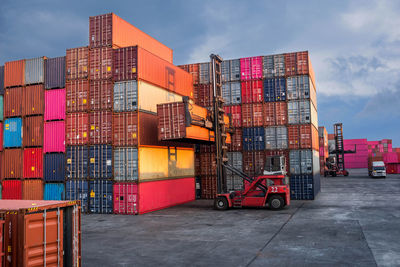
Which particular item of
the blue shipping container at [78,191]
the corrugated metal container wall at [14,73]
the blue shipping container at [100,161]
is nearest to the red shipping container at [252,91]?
the blue shipping container at [100,161]

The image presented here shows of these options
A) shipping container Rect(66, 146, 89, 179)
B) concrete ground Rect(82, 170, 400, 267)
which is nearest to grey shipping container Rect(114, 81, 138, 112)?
shipping container Rect(66, 146, 89, 179)

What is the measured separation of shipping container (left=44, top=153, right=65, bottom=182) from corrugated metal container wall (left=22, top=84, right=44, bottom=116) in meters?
3.24

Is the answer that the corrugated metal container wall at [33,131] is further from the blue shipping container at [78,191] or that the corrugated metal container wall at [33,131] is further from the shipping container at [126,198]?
the shipping container at [126,198]

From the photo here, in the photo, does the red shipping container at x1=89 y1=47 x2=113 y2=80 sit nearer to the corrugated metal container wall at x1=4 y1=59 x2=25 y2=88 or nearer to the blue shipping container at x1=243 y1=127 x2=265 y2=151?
the corrugated metal container wall at x1=4 y1=59 x2=25 y2=88

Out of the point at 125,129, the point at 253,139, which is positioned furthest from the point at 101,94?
the point at 253,139

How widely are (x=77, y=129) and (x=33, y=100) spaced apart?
177 inches

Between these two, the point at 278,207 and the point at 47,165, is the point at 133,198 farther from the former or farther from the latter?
the point at 278,207

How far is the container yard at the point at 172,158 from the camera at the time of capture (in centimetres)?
1265

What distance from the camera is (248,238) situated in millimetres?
13539

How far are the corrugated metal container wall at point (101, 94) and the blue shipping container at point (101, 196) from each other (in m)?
4.83

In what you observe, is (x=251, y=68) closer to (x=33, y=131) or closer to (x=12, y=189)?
(x=33, y=131)

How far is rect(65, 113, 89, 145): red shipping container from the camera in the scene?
22.6 metres

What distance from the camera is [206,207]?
77.8ft

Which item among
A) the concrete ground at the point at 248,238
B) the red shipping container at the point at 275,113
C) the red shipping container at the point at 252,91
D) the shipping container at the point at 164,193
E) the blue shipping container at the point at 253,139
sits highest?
the red shipping container at the point at 252,91
